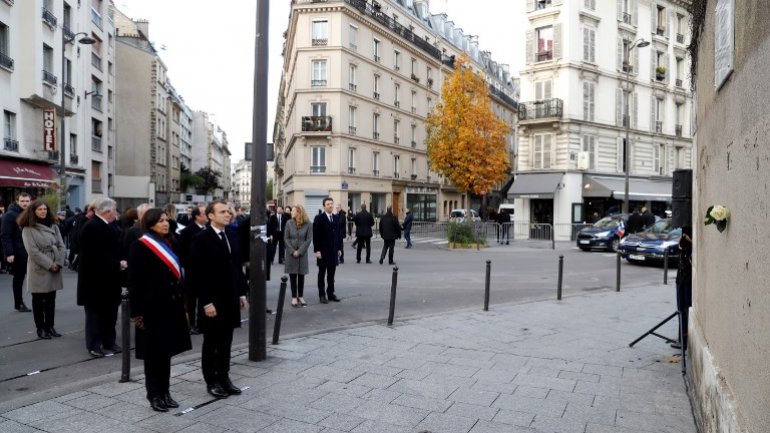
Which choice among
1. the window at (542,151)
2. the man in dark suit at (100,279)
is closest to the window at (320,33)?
the window at (542,151)

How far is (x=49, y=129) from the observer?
82.7ft

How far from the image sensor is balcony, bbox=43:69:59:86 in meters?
25.4

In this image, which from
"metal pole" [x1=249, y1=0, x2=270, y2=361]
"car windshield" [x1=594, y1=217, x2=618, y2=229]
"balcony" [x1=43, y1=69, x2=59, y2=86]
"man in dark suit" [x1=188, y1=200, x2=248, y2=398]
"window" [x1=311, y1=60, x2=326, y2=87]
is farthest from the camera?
"window" [x1=311, y1=60, x2=326, y2=87]

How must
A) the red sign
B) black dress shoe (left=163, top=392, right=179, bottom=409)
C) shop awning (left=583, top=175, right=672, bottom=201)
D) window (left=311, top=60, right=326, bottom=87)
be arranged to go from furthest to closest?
window (left=311, top=60, right=326, bottom=87) < shop awning (left=583, top=175, right=672, bottom=201) < the red sign < black dress shoe (left=163, top=392, right=179, bottom=409)

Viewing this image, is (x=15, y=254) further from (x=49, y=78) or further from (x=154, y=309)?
(x=49, y=78)

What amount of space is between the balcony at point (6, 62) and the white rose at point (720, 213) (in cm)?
2548

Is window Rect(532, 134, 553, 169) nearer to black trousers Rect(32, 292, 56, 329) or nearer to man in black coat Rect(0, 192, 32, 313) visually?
man in black coat Rect(0, 192, 32, 313)

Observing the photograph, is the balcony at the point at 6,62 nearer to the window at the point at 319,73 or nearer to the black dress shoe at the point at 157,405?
the window at the point at 319,73

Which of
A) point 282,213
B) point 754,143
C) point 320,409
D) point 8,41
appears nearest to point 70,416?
point 320,409

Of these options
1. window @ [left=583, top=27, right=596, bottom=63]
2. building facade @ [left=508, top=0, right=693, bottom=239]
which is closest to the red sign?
building facade @ [left=508, top=0, right=693, bottom=239]

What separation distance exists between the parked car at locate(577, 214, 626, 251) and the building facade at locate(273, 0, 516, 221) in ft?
67.4

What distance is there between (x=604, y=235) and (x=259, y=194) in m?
20.6

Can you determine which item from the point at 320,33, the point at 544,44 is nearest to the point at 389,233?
the point at 544,44

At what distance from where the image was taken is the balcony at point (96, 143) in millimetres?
35909
